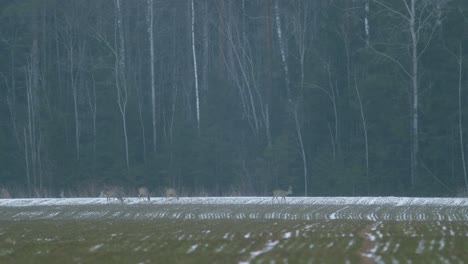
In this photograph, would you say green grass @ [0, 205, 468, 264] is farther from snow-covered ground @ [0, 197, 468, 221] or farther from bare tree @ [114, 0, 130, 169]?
bare tree @ [114, 0, 130, 169]

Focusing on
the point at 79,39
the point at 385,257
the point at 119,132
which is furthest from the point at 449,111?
the point at 385,257

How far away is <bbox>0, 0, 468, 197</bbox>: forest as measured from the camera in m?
45.7

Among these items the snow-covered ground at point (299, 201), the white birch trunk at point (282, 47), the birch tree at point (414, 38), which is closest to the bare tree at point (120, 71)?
the white birch trunk at point (282, 47)

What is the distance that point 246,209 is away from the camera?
2770 cm

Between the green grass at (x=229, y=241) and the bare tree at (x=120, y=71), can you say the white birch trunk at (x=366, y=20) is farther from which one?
the green grass at (x=229, y=241)

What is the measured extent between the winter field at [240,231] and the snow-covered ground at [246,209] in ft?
0.10

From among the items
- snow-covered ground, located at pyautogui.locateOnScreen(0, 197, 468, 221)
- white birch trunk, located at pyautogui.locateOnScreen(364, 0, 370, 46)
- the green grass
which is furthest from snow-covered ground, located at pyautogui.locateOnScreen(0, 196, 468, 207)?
white birch trunk, located at pyautogui.locateOnScreen(364, 0, 370, 46)

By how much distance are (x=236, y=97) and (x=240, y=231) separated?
119 feet

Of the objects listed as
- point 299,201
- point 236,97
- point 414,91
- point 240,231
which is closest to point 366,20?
point 414,91

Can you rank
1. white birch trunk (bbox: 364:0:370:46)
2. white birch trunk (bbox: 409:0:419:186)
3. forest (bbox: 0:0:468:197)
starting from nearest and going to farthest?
white birch trunk (bbox: 409:0:419:186) → forest (bbox: 0:0:468:197) → white birch trunk (bbox: 364:0:370:46)

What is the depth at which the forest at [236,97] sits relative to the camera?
4566 centimetres

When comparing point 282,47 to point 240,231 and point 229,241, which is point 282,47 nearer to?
point 240,231

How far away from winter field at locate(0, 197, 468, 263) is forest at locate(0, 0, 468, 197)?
611 inches

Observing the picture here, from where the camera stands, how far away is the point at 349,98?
48812 mm
